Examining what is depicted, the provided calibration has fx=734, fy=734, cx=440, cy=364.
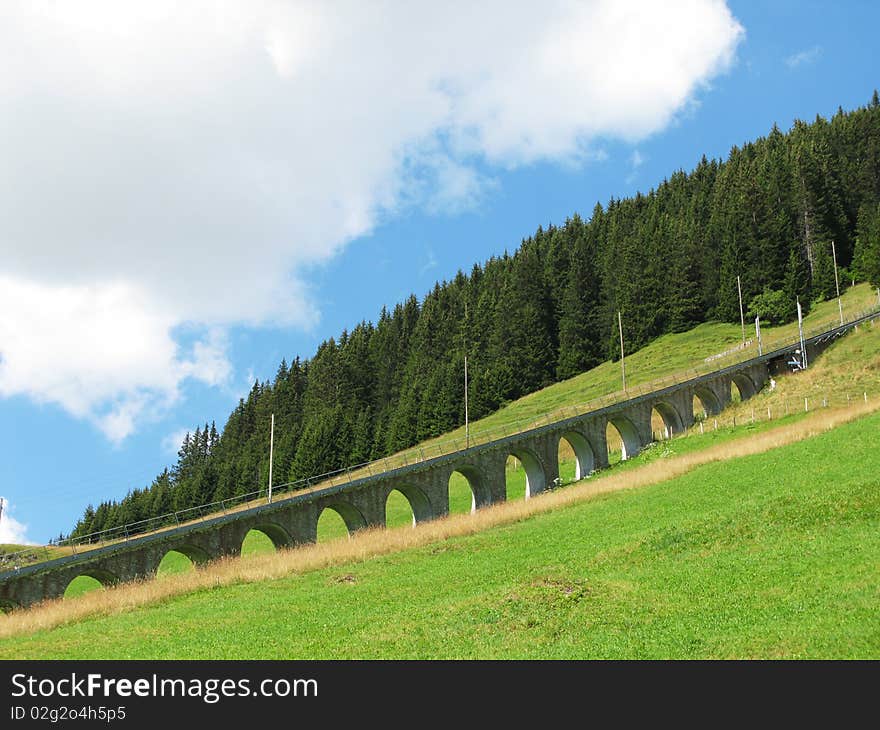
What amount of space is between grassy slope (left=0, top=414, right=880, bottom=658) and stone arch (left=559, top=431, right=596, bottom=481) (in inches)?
748

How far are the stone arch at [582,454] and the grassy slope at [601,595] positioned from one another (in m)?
19.0

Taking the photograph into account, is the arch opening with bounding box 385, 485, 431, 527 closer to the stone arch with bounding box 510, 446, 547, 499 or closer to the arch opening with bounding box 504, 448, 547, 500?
the arch opening with bounding box 504, 448, 547, 500

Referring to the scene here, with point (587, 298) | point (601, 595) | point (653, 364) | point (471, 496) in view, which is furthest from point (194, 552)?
point (587, 298)

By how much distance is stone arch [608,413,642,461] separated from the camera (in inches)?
1940

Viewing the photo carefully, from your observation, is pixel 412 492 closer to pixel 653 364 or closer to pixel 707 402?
pixel 707 402

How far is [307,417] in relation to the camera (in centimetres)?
10669

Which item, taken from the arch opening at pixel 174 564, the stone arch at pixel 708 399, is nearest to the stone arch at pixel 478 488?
the arch opening at pixel 174 564

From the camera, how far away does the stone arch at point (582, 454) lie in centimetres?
4650

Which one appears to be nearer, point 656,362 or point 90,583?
point 90,583

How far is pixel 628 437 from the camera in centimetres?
4969

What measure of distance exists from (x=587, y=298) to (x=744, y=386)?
42.5 metres
